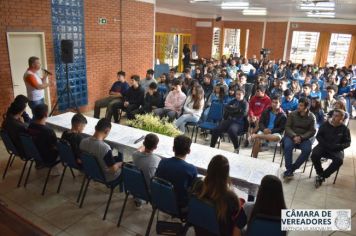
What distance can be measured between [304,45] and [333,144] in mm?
13053

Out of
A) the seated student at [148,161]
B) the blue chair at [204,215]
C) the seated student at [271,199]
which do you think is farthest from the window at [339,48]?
the blue chair at [204,215]

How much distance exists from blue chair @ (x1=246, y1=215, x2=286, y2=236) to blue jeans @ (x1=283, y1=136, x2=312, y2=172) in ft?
8.64

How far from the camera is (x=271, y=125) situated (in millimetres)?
5270

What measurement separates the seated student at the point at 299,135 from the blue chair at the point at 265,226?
263 cm

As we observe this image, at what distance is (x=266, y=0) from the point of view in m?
8.28

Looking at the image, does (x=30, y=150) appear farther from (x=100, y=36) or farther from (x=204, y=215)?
(x=100, y=36)

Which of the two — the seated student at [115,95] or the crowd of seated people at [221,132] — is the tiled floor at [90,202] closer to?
the crowd of seated people at [221,132]

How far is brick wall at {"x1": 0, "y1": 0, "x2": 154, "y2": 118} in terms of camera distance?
5.69 metres

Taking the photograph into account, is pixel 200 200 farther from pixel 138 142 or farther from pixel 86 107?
pixel 86 107

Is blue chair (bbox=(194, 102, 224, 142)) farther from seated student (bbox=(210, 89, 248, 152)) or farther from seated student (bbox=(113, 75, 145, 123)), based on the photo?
seated student (bbox=(113, 75, 145, 123))

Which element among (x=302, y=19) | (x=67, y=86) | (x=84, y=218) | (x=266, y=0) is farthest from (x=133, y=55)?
(x=302, y=19)

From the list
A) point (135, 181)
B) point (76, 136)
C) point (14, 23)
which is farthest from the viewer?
point (14, 23)

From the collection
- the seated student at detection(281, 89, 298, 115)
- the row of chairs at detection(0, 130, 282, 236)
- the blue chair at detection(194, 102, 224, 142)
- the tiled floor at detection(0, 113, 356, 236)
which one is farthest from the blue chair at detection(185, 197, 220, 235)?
the seated student at detection(281, 89, 298, 115)

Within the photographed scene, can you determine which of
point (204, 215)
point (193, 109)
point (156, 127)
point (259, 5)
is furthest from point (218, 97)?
point (259, 5)
